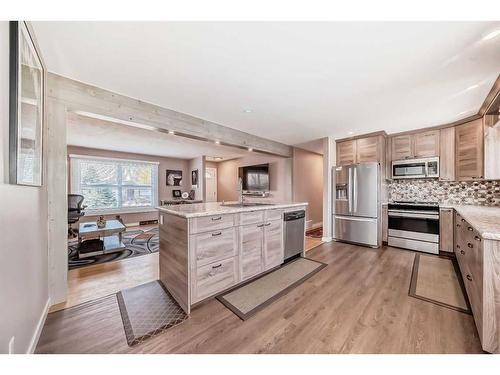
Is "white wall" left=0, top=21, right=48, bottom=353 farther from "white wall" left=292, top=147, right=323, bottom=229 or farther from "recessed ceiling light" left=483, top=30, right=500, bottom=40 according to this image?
"white wall" left=292, top=147, right=323, bottom=229

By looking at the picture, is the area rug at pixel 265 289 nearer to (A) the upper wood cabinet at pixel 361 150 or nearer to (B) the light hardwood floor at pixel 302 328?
(B) the light hardwood floor at pixel 302 328

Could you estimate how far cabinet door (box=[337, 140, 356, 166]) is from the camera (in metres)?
4.11

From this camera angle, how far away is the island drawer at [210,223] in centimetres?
181

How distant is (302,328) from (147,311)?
142 cm

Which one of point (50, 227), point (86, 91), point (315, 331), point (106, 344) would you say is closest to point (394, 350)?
point (315, 331)

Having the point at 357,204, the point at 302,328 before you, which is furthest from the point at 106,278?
the point at 357,204

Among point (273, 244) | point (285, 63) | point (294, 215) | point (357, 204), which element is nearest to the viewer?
point (285, 63)

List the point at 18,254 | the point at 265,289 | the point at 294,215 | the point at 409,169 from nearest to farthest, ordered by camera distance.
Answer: the point at 18,254, the point at 265,289, the point at 294,215, the point at 409,169

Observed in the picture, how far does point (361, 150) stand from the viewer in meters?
3.99

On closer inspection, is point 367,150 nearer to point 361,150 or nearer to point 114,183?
point 361,150

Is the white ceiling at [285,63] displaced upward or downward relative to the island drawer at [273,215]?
upward

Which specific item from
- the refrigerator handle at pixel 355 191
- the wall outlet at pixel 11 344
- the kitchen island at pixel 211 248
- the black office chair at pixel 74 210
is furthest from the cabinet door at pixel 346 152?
the black office chair at pixel 74 210

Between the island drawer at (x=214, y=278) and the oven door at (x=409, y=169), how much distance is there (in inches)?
144
